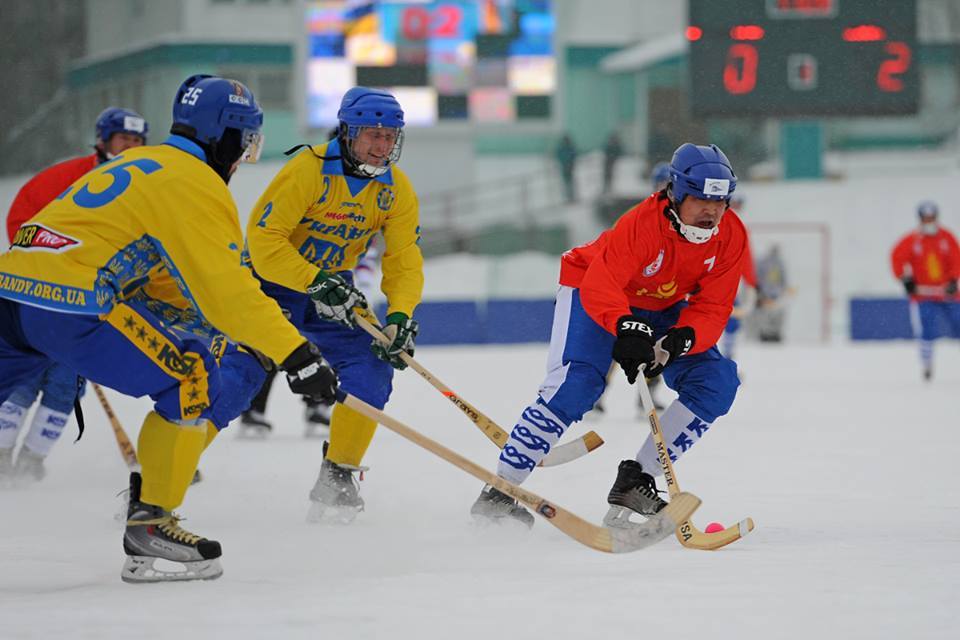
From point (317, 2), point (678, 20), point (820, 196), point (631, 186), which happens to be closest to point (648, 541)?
point (317, 2)

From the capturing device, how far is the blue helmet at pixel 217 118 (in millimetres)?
3822

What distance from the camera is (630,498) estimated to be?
15.1 feet

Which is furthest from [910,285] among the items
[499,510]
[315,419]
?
[499,510]

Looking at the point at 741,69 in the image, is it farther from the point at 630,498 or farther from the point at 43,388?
the point at 630,498

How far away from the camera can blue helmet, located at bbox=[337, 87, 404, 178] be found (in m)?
4.89

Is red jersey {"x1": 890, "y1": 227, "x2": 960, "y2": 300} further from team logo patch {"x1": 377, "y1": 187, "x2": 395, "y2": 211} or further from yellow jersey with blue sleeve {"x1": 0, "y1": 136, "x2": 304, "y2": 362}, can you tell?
yellow jersey with blue sleeve {"x1": 0, "y1": 136, "x2": 304, "y2": 362}

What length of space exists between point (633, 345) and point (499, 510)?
79cm

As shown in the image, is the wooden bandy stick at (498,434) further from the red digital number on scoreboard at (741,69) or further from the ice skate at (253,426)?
the red digital number on scoreboard at (741,69)

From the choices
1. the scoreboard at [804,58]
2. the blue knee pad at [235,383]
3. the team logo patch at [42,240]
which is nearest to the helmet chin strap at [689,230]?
the blue knee pad at [235,383]

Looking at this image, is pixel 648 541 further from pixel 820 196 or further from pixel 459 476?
pixel 820 196

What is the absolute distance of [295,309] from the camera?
204 inches

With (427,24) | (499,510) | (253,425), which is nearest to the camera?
(499,510)

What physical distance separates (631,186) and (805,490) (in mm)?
20918

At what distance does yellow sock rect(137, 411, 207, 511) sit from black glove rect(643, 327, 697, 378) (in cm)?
151
